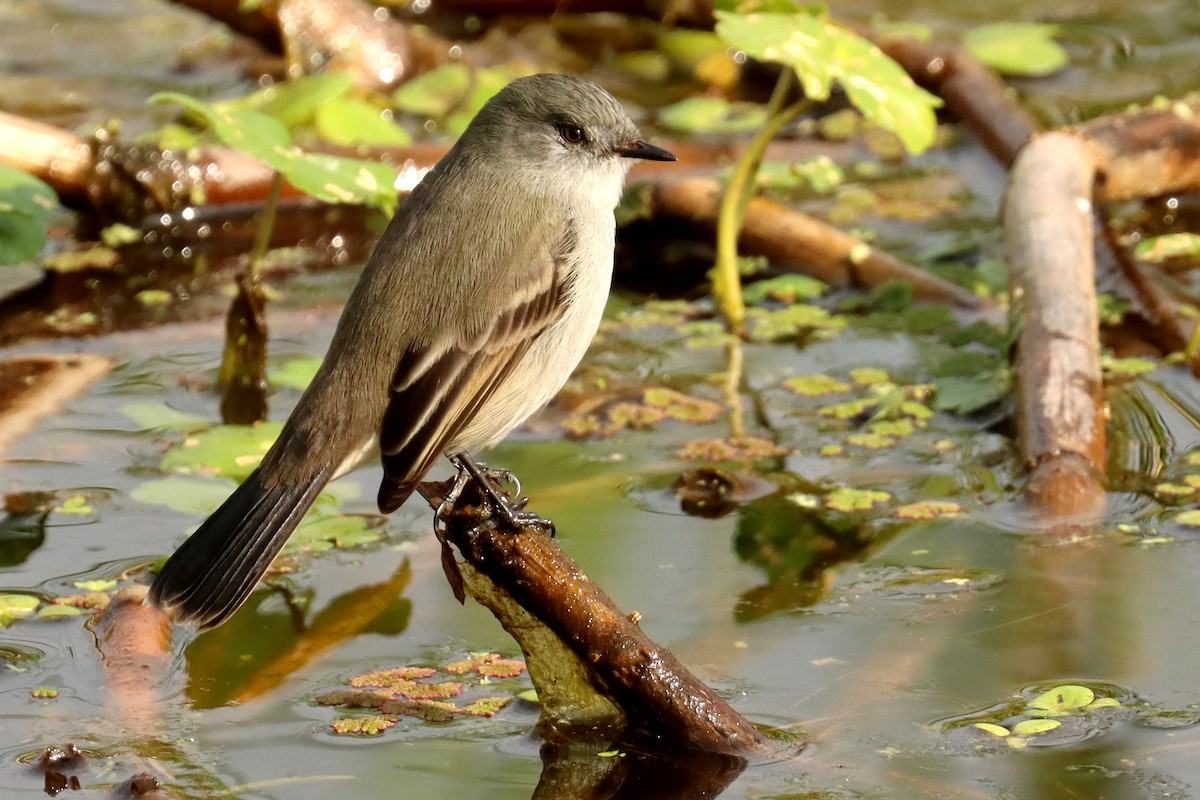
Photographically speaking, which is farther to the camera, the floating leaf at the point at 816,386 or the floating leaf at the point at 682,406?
the floating leaf at the point at 816,386

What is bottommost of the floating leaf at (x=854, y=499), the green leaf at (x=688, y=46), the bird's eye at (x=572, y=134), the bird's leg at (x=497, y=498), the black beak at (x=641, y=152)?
the floating leaf at (x=854, y=499)

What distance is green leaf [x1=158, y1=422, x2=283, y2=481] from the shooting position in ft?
19.5

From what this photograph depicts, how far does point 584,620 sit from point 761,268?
13.6ft

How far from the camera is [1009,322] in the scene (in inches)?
A: 255

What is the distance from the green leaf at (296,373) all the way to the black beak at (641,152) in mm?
1804

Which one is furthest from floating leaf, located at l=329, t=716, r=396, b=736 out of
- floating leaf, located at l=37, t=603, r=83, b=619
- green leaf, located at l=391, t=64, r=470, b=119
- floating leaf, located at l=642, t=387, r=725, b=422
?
green leaf, located at l=391, t=64, r=470, b=119

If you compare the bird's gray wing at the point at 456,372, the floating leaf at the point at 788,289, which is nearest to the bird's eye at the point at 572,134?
the bird's gray wing at the point at 456,372

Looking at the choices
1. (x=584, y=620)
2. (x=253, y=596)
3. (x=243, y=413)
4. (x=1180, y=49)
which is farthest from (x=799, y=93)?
(x=584, y=620)

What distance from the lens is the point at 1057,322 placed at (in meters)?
6.10

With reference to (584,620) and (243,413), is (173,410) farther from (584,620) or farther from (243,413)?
(584,620)

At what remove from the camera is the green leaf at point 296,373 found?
6527mm

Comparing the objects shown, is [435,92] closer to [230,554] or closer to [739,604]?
[739,604]

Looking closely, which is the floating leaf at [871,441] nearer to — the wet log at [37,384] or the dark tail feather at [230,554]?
the dark tail feather at [230,554]

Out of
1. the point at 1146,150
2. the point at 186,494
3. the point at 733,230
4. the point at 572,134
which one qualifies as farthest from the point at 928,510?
the point at 1146,150
